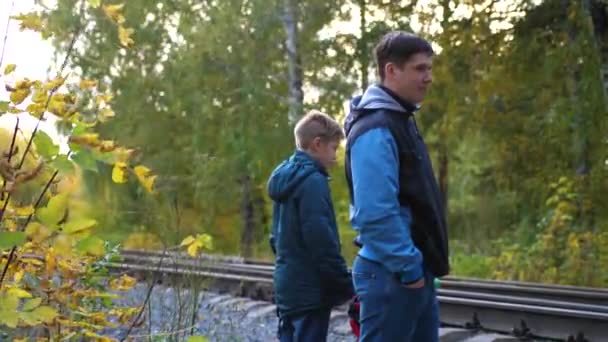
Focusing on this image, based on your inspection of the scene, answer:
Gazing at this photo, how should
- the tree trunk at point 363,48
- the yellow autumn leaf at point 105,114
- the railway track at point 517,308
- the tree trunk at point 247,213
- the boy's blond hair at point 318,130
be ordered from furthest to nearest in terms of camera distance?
the tree trunk at point 247,213 → the tree trunk at point 363,48 → the railway track at point 517,308 → the boy's blond hair at point 318,130 → the yellow autumn leaf at point 105,114

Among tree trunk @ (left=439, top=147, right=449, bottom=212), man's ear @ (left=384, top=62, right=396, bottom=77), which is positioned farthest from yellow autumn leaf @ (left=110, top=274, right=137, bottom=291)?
tree trunk @ (left=439, top=147, right=449, bottom=212)

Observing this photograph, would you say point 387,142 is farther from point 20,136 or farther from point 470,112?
point 470,112

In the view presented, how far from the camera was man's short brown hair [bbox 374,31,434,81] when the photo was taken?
3.67 metres

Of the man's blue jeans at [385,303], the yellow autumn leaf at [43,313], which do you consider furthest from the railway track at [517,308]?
the yellow autumn leaf at [43,313]

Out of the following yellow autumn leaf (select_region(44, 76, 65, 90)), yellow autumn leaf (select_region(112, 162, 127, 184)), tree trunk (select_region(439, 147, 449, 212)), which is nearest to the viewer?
yellow autumn leaf (select_region(112, 162, 127, 184))

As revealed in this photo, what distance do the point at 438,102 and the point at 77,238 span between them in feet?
51.8

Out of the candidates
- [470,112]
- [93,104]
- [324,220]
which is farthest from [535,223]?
[93,104]

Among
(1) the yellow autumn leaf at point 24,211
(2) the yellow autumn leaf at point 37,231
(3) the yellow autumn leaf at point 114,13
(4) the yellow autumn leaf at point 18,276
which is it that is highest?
(3) the yellow autumn leaf at point 114,13

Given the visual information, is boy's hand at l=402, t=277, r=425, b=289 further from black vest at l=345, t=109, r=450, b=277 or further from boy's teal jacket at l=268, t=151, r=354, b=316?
boy's teal jacket at l=268, t=151, r=354, b=316

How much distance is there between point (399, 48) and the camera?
368cm

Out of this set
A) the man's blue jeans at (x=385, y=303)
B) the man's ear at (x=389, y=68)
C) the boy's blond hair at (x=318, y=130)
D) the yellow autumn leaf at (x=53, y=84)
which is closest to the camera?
the yellow autumn leaf at (x=53, y=84)

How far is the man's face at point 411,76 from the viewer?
3.68m

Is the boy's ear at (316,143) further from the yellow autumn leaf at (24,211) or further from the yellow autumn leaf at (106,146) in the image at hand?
the yellow autumn leaf at (106,146)

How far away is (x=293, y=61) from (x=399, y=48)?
1786 cm
